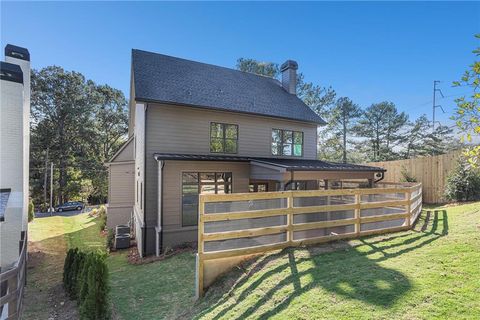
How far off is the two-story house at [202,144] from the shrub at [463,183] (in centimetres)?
338

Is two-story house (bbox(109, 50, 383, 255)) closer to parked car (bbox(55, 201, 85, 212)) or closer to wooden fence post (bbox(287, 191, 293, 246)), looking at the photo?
wooden fence post (bbox(287, 191, 293, 246))

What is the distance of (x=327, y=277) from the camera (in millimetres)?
4027

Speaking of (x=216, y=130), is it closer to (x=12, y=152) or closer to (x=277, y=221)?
(x=277, y=221)

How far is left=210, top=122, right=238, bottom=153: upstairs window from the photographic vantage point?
439 inches

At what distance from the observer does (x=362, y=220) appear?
628 cm

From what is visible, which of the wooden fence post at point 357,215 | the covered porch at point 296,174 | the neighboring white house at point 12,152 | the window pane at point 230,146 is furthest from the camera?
the window pane at point 230,146

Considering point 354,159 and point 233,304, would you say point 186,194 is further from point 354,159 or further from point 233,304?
point 354,159

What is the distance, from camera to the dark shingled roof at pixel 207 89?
10.5 m

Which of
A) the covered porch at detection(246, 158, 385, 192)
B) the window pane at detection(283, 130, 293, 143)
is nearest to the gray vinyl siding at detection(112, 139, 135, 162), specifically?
the covered porch at detection(246, 158, 385, 192)

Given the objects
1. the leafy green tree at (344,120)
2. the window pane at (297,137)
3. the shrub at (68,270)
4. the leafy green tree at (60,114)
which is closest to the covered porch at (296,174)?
the window pane at (297,137)

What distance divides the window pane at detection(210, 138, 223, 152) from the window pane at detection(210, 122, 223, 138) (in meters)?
0.18

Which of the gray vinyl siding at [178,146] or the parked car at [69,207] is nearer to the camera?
the gray vinyl siding at [178,146]

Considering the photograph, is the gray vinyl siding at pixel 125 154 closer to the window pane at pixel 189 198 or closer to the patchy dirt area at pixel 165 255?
the window pane at pixel 189 198

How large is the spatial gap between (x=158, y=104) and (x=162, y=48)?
7.49 m
